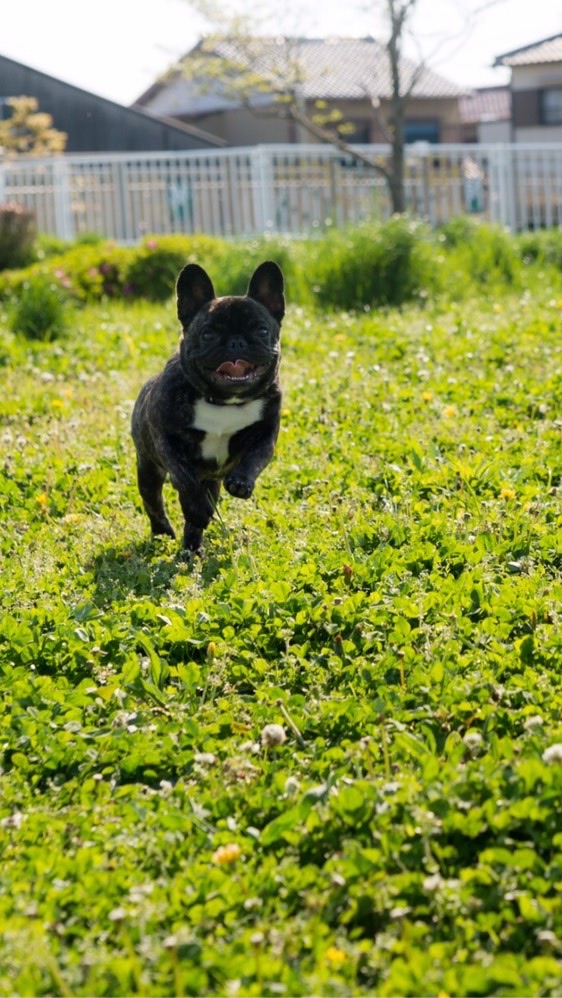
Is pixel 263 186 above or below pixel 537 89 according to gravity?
below

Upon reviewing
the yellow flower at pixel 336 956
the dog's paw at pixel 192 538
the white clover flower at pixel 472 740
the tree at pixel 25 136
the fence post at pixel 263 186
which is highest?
the tree at pixel 25 136

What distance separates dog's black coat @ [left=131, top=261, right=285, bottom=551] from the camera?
18.7 ft

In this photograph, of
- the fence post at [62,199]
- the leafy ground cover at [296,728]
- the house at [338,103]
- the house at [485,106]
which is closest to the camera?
the leafy ground cover at [296,728]

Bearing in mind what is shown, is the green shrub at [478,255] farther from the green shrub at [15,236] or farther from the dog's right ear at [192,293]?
the dog's right ear at [192,293]

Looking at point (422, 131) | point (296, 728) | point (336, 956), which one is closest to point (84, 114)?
point (422, 131)

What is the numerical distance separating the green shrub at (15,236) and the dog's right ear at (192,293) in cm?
1253

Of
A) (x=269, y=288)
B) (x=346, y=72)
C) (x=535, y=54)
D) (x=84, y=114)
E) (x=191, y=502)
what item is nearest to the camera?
(x=191, y=502)

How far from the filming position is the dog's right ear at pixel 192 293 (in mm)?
5980

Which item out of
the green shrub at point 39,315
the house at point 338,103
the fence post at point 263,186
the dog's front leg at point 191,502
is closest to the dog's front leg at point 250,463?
the dog's front leg at point 191,502

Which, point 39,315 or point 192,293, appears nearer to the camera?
point 192,293

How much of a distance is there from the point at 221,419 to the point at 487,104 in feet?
181

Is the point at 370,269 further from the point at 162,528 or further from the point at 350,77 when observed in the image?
the point at 350,77

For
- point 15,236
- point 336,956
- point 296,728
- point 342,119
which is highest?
point 342,119

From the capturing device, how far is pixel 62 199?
23.3 metres
